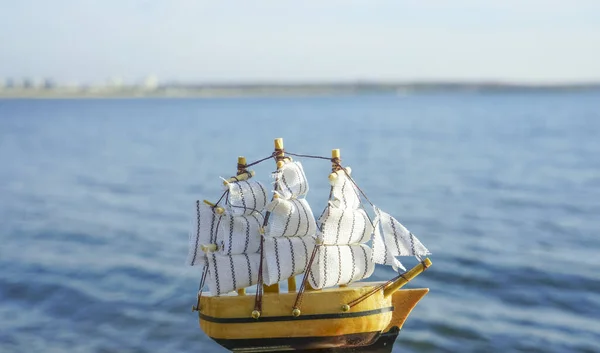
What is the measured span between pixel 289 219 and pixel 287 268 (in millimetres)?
801

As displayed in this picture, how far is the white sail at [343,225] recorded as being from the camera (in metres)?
14.4

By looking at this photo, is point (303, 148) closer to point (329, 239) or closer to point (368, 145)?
point (368, 145)

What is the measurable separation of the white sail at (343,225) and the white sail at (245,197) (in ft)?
3.42

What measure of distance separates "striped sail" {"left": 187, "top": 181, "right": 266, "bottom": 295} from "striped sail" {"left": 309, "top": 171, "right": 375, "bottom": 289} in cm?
103

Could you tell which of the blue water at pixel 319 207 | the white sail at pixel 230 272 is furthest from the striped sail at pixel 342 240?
the blue water at pixel 319 207

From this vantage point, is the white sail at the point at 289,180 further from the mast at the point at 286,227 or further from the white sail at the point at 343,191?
the white sail at the point at 343,191

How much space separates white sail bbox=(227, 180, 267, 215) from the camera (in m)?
14.2

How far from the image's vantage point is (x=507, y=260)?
1022 inches

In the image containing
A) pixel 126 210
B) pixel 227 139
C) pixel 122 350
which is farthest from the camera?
pixel 227 139

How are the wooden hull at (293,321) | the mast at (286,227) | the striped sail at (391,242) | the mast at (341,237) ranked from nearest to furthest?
the wooden hull at (293,321)
the mast at (286,227)
the mast at (341,237)
the striped sail at (391,242)

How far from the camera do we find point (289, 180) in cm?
1435

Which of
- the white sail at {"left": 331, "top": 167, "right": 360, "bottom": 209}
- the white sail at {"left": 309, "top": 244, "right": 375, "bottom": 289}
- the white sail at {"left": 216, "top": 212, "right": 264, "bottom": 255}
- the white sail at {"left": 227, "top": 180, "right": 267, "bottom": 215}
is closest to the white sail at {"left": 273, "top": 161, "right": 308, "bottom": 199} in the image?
the white sail at {"left": 227, "top": 180, "right": 267, "bottom": 215}

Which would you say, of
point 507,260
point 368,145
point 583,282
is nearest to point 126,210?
point 507,260

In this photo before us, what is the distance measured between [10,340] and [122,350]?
258 centimetres
